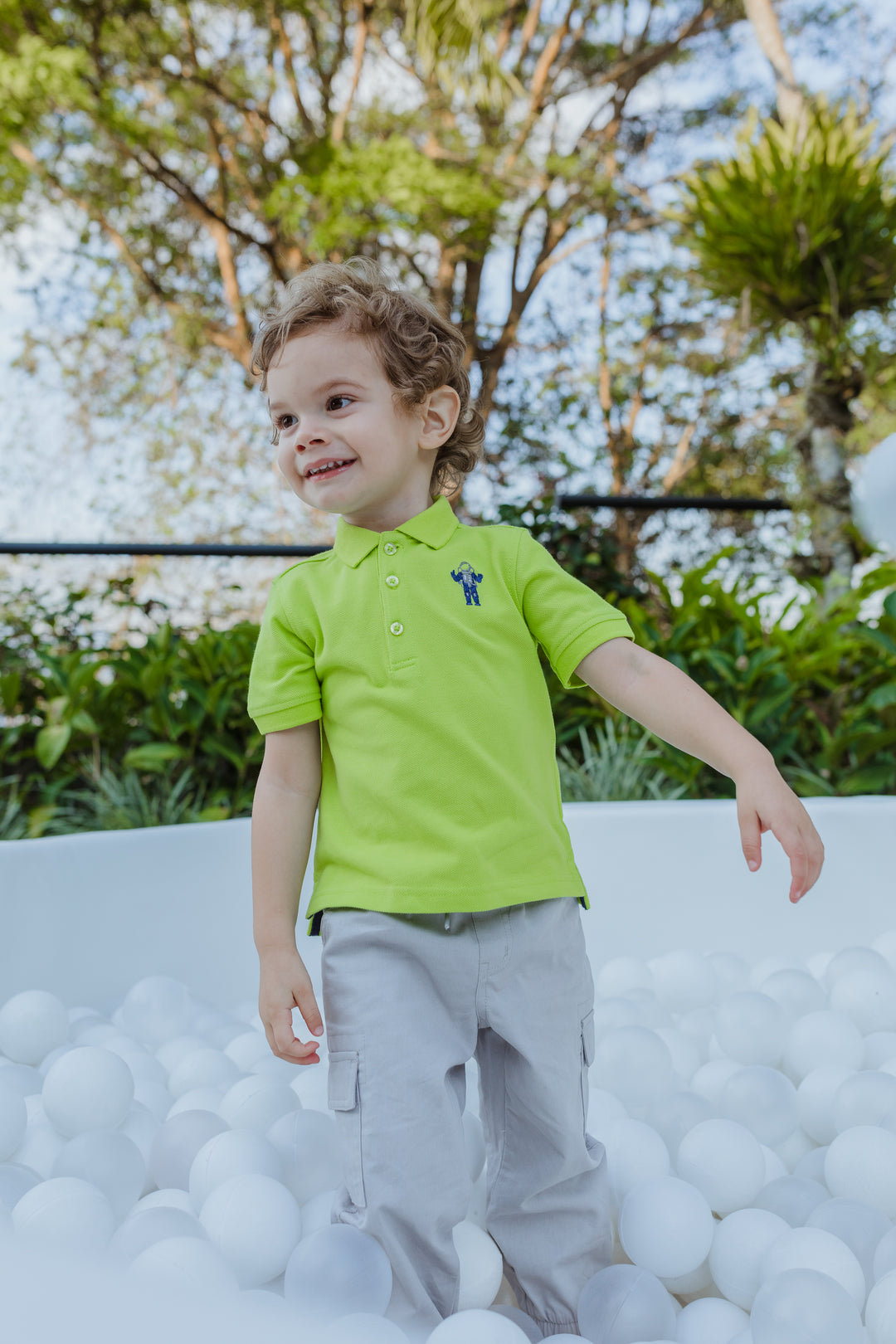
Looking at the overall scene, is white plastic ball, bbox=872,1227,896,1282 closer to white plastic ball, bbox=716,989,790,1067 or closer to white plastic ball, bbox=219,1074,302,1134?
white plastic ball, bbox=716,989,790,1067

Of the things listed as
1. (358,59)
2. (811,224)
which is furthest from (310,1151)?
(358,59)

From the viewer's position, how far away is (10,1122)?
1.01m

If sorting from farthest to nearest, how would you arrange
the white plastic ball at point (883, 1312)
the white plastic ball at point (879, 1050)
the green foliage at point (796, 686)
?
1. the green foliage at point (796, 686)
2. the white plastic ball at point (879, 1050)
3. the white plastic ball at point (883, 1312)

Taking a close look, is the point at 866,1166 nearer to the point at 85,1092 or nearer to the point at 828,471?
the point at 85,1092

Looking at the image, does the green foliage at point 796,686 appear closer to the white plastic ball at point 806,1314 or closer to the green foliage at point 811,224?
the green foliage at point 811,224

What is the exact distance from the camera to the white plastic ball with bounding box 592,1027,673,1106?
1.15 m

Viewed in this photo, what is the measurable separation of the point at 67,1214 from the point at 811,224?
9.23ft

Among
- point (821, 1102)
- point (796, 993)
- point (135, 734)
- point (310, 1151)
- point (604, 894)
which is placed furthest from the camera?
point (135, 734)

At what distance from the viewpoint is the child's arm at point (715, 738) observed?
2.49ft

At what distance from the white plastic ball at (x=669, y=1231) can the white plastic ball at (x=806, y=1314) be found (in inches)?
6.9

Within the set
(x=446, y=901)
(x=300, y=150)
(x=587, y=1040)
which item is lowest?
(x=587, y=1040)

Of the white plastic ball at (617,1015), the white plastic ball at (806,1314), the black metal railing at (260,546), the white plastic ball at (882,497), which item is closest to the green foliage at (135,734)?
the black metal railing at (260,546)

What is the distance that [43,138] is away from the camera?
15.6ft

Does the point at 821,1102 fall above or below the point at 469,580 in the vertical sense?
below
